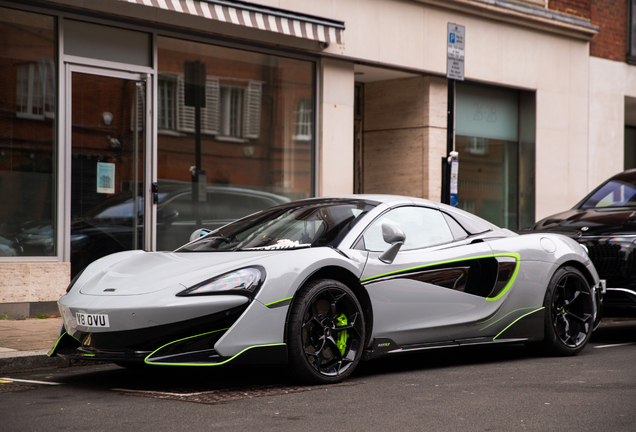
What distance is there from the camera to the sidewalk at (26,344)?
20.6ft

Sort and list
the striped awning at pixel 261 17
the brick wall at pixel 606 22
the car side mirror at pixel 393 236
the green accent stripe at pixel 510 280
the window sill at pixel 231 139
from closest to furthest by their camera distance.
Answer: the car side mirror at pixel 393 236
the green accent stripe at pixel 510 280
the striped awning at pixel 261 17
the window sill at pixel 231 139
the brick wall at pixel 606 22

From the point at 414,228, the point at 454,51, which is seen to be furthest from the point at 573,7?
the point at 414,228

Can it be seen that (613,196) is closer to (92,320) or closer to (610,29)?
(92,320)

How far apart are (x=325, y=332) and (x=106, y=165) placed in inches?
224

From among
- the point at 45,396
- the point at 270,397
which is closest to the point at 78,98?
the point at 45,396

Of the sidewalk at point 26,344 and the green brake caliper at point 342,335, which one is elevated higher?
the green brake caliper at point 342,335

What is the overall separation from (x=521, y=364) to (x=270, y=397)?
8.03ft

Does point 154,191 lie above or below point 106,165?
A: below

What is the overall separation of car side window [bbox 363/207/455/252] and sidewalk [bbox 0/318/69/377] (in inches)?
106

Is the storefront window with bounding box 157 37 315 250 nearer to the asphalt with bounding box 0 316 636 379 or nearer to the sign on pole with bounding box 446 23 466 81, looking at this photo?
the asphalt with bounding box 0 316 636 379

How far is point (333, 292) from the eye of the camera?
5473 mm

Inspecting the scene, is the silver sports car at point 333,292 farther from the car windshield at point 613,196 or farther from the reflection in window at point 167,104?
the reflection in window at point 167,104

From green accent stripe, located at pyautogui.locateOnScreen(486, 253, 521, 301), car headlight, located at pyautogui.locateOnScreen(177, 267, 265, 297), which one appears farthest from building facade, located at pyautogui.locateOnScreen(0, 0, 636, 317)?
car headlight, located at pyautogui.locateOnScreen(177, 267, 265, 297)

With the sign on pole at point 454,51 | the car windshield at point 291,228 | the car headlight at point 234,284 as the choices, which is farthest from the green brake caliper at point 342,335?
the sign on pole at point 454,51
